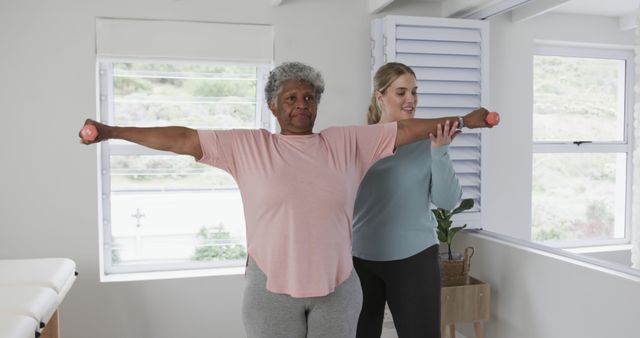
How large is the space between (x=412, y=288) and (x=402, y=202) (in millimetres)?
287

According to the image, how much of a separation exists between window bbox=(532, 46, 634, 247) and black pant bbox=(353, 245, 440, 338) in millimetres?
1386

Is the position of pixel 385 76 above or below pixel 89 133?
above

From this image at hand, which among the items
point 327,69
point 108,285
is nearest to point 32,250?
point 108,285

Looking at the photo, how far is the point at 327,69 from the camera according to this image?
3180 mm

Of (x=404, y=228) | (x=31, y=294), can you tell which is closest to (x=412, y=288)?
(x=404, y=228)

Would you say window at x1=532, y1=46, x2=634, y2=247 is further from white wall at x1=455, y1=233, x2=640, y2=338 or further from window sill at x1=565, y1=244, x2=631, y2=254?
white wall at x1=455, y1=233, x2=640, y2=338

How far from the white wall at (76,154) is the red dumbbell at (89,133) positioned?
1561 mm

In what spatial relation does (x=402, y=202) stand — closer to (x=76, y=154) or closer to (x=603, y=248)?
(x=603, y=248)

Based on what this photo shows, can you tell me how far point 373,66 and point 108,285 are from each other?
186 cm

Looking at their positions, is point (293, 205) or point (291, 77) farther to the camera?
point (291, 77)

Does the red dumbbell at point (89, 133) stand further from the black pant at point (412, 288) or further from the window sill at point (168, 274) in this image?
the window sill at point (168, 274)

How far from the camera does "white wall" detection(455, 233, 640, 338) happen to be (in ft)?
7.38

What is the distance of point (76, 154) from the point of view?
2.90 meters

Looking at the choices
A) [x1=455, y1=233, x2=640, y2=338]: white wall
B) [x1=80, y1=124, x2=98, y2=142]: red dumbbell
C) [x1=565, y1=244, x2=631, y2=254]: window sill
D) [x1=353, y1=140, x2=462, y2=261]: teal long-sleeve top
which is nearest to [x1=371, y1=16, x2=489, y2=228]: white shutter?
[x1=455, y1=233, x2=640, y2=338]: white wall
